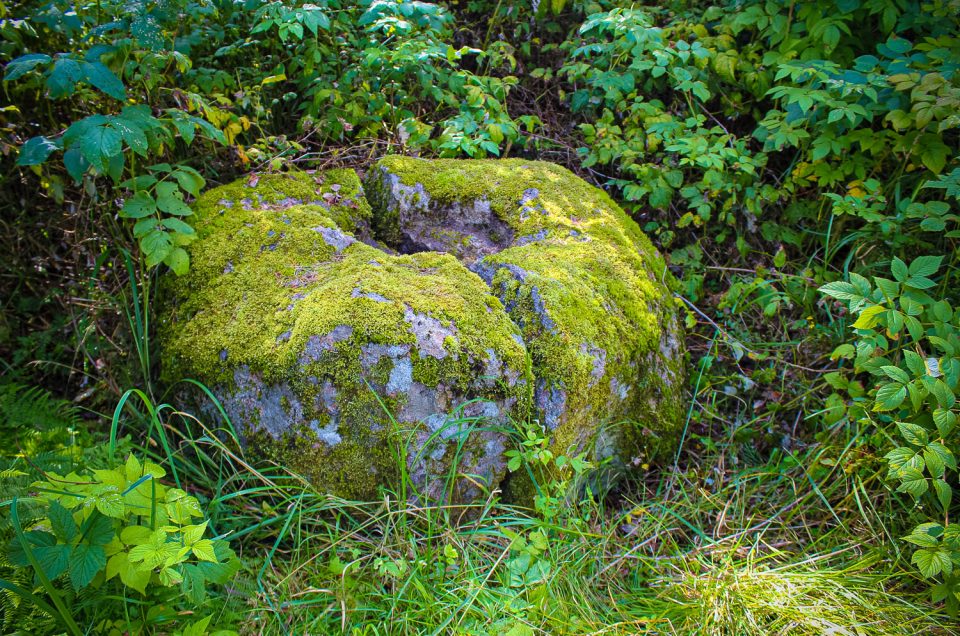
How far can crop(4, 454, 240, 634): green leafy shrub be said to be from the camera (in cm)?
145

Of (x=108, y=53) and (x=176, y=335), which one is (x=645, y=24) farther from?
(x=176, y=335)

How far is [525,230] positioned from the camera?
2947mm

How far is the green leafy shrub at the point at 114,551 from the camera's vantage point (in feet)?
4.76

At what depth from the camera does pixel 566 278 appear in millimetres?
2510

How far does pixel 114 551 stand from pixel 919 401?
8.88ft

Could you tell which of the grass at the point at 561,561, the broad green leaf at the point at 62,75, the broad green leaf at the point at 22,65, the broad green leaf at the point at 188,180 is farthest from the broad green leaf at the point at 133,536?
the broad green leaf at the point at 22,65

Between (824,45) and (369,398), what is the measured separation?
3304mm

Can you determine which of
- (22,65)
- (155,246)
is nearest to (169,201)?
(155,246)

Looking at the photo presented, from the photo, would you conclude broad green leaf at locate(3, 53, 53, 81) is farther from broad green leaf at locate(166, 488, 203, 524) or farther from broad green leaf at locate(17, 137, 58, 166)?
broad green leaf at locate(166, 488, 203, 524)

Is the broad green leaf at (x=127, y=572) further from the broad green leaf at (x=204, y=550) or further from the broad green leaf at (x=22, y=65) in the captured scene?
the broad green leaf at (x=22, y=65)

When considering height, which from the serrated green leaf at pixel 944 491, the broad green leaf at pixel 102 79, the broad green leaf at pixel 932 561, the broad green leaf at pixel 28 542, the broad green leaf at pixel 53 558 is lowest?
the broad green leaf at pixel 932 561

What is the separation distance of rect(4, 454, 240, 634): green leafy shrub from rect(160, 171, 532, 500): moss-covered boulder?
19.2 inches

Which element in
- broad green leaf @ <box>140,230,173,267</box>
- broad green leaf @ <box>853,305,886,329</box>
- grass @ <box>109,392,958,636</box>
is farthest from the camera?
broad green leaf @ <box>140,230,173,267</box>

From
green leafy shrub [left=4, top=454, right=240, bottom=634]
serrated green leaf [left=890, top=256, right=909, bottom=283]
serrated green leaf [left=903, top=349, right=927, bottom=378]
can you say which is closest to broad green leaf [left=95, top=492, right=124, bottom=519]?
green leafy shrub [left=4, top=454, right=240, bottom=634]
